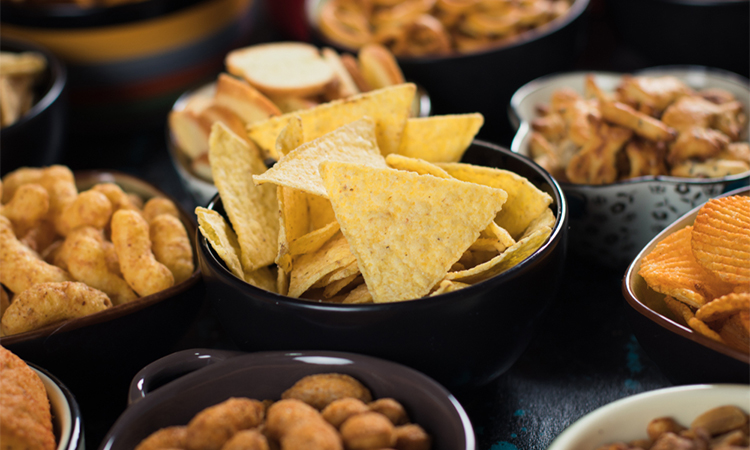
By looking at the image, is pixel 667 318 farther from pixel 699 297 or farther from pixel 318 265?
pixel 318 265

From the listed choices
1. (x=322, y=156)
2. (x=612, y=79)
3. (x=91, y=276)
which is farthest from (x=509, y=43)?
(x=91, y=276)

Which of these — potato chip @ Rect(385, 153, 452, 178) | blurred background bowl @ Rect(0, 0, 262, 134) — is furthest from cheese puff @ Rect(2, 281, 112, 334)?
blurred background bowl @ Rect(0, 0, 262, 134)

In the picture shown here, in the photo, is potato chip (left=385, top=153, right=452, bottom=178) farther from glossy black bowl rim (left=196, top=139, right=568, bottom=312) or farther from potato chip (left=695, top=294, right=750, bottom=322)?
potato chip (left=695, top=294, right=750, bottom=322)

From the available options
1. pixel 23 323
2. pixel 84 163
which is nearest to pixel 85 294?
pixel 23 323

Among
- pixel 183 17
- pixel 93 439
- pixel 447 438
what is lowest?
pixel 93 439

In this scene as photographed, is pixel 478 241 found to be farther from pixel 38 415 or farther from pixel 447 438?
pixel 38 415

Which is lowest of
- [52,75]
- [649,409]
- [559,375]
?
[559,375]

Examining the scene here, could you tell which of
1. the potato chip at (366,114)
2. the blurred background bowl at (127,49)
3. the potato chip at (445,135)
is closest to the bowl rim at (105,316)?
the potato chip at (366,114)
